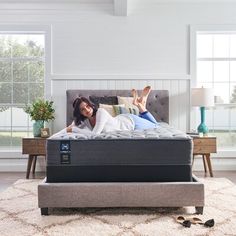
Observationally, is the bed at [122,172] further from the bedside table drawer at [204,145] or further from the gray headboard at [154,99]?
the gray headboard at [154,99]

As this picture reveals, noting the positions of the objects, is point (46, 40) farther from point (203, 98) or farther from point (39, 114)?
point (203, 98)

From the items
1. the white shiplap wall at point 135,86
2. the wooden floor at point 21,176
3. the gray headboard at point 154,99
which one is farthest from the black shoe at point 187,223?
the white shiplap wall at point 135,86

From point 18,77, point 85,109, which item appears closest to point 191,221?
point 85,109

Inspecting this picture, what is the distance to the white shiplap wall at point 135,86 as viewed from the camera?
17.8 feet

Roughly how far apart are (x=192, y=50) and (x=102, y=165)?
3.22 metres

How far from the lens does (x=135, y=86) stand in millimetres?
5434

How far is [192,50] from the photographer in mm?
5434

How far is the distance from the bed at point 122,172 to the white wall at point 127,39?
2.51m

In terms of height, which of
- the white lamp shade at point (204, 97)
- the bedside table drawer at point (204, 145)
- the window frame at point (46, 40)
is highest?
the window frame at point (46, 40)

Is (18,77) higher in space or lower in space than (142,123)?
higher

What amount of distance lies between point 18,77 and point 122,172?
343 cm

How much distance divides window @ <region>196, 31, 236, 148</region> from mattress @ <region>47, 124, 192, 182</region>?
2.90 metres

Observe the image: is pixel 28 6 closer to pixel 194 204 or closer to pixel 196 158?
pixel 196 158

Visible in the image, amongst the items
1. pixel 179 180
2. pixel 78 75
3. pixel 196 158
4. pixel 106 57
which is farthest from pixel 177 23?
pixel 179 180
